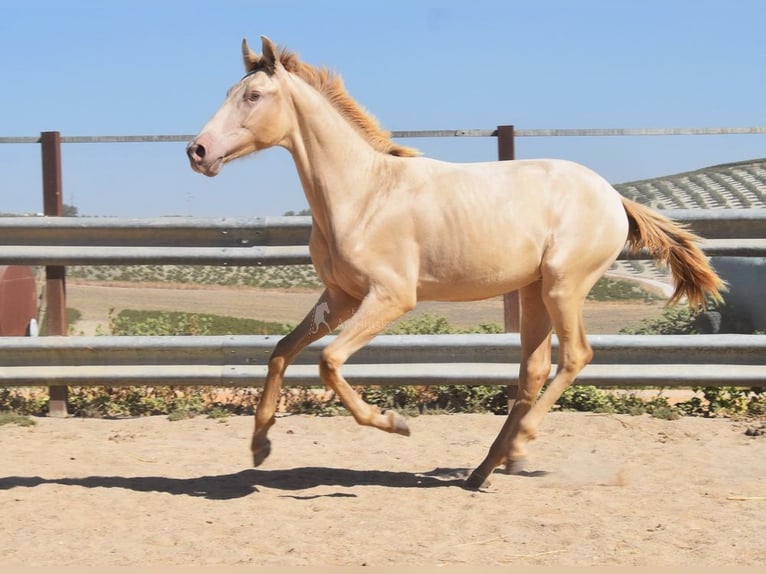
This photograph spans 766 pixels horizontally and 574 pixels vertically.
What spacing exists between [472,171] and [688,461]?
2152 millimetres

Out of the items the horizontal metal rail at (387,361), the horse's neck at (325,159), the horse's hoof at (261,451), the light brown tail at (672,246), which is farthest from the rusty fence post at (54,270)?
the light brown tail at (672,246)

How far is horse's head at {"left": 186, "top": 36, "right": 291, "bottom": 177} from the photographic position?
5148mm

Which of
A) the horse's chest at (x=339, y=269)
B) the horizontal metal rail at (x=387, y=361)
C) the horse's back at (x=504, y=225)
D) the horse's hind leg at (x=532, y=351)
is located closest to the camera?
the horse's chest at (x=339, y=269)

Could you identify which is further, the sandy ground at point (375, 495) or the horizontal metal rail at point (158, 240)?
the horizontal metal rail at point (158, 240)

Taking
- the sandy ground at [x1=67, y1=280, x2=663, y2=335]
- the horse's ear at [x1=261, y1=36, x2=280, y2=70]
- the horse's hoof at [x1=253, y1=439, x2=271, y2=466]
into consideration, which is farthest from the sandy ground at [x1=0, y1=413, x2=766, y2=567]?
the sandy ground at [x1=67, y1=280, x2=663, y2=335]

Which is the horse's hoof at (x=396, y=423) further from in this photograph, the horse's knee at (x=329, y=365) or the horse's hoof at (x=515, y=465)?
the horse's hoof at (x=515, y=465)

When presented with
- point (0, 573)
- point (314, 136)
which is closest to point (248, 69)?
point (314, 136)

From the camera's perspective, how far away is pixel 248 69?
549cm

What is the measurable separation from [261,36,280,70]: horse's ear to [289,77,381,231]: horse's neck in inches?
6.9

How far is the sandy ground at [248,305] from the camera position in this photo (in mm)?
12828

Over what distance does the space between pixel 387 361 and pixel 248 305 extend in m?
9.84

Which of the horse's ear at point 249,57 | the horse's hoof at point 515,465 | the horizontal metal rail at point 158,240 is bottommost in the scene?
the horse's hoof at point 515,465

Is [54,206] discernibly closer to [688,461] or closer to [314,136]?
[314,136]

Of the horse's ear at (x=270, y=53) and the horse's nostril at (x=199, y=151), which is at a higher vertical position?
the horse's ear at (x=270, y=53)
